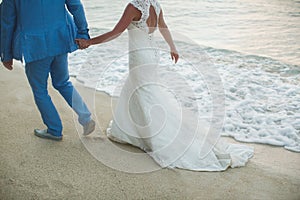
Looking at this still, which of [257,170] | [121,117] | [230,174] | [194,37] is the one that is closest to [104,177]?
[121,117]

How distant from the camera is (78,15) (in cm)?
209

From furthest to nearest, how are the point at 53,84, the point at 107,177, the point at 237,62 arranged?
the point at 237,62
the point at 53,84
the point at 107,177

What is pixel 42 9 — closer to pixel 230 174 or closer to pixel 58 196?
pixel 58 196

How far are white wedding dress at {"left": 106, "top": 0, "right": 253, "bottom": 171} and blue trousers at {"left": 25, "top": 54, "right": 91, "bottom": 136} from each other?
0.90 ft

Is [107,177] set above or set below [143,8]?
below

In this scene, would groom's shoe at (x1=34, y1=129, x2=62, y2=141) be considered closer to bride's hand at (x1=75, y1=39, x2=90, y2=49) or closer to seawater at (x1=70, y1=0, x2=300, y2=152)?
bride's hand at (x1=75, y1=39, x2=90, y2=49)

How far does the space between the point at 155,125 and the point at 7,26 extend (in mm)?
994

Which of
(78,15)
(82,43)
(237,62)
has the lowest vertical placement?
(237,62)

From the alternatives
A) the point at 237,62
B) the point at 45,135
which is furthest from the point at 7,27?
the point at 237,62

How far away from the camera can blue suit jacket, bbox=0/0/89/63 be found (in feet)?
6.57

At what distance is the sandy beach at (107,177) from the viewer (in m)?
1.90

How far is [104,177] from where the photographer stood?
203cm

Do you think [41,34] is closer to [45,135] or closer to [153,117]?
[45,135]

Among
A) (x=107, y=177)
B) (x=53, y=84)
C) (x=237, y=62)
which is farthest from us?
(x=237, y=62)
